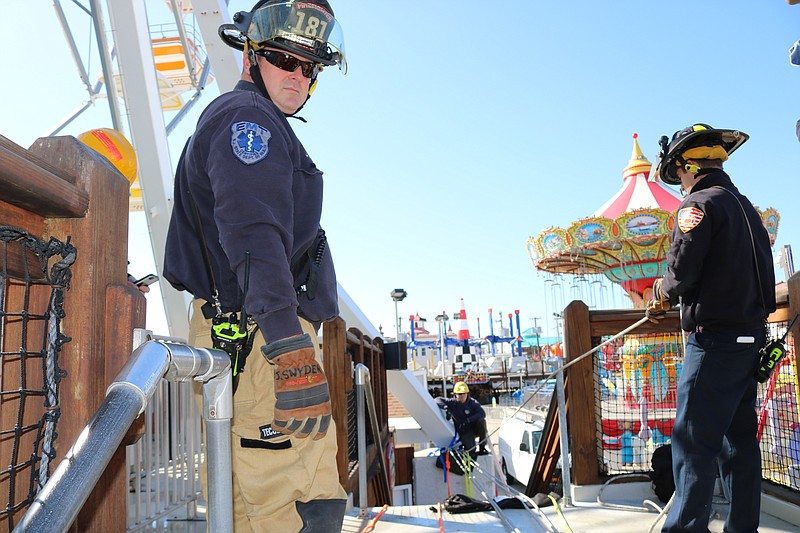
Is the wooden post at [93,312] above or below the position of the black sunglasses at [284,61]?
below

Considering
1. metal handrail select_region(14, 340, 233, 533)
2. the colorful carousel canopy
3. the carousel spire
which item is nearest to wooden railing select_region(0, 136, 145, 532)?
metal handrail select_region(14, 340, 233, 533)

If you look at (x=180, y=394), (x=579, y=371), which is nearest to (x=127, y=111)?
(x=180, y=394)

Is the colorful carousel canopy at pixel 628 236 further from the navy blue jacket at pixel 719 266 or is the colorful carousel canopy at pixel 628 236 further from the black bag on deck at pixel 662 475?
the navy blue jacket at pixel 719 266

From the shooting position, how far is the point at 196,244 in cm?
193

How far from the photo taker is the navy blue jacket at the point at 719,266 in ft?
8.97

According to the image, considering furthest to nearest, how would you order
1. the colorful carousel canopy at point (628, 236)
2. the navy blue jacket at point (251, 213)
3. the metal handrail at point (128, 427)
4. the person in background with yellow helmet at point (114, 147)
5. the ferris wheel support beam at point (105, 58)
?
the colorful carousel canopy at point (628, 236), the ferris wheel support beam at point (105, 58), the person in background with yellow helmet at point (114, 147), the navy blue jacket at point (251, 213), the metal handrail at point (128, 427)

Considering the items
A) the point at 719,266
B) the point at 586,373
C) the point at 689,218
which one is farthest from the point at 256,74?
the point at 586,373

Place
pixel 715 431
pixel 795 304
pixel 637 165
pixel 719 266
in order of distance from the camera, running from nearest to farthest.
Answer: pixel 715 431 < pixel 719 266 < pixel 795 304 < pixel 637 165

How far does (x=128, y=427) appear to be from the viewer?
898 mm

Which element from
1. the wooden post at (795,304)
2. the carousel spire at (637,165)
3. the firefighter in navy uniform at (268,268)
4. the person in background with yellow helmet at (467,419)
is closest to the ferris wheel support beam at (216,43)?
the firefighter in navy uniform at (268,268)

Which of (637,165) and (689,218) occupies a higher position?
(637,165)

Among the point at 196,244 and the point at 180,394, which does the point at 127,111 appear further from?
the point at 196,244

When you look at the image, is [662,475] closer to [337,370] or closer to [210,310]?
[337,370]

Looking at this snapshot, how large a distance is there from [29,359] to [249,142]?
763mm
